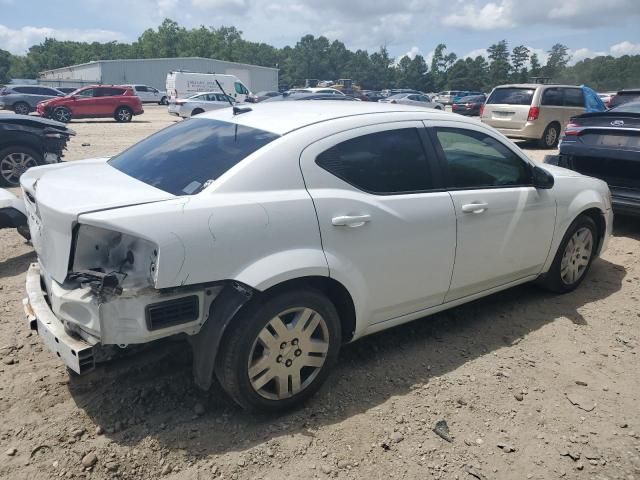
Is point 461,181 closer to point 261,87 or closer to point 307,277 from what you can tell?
point 307,277

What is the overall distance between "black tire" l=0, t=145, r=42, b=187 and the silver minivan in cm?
1099

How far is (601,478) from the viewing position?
8.29ft

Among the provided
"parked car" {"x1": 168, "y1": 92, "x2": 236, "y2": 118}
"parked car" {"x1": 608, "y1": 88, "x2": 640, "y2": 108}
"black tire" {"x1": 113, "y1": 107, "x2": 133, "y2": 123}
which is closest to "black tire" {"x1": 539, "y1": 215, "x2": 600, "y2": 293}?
"parked car" {"x1": 608, "y1": 88, "x2": 640, "y2": 108}

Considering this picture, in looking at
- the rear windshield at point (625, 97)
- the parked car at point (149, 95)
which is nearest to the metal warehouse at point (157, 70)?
the parked car at point (149, 95)

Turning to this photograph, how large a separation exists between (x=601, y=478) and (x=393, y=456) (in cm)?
102

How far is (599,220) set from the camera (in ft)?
15.0

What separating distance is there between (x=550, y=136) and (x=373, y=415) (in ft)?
42.3

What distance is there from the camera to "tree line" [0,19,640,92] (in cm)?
9538

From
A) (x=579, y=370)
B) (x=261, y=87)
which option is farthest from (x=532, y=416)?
(x=261, y=87)

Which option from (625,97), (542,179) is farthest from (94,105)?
(542,179)

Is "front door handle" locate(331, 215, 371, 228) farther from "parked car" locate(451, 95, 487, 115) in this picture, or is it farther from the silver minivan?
"parked car" locate(451, 95, 487, 115)

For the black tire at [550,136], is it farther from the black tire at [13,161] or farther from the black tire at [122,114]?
the black tire at [122,114]

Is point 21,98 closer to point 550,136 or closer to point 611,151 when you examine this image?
point 550,136

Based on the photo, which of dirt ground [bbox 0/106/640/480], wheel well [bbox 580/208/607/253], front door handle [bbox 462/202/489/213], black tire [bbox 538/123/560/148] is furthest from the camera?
black tire [bbox 538/123/560/148]
